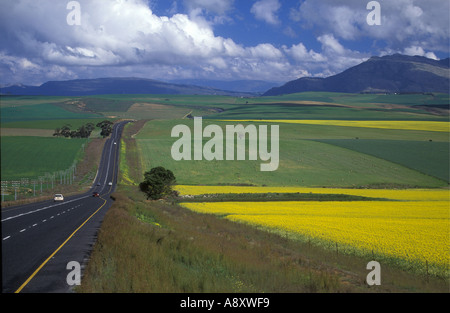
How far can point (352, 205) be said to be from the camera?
179ft

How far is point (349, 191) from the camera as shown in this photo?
2844 inches

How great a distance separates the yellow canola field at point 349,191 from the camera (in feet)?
209

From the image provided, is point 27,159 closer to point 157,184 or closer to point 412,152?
point 157,184

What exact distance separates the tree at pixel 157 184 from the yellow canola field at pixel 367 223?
9457mm

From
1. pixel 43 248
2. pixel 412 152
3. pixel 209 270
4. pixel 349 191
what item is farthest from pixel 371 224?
pixel 412 152

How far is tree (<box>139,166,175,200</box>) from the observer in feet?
221

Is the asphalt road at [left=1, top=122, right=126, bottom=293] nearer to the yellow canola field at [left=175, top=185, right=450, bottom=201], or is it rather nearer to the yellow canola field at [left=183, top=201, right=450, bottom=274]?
the yellow canola field at [left=183, top=201, right=450, bottom=274]

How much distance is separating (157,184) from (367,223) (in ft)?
119

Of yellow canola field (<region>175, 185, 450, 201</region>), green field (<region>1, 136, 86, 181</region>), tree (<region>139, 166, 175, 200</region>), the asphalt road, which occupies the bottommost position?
yellow canola field (<region>175, 185, 450, 201</region>)

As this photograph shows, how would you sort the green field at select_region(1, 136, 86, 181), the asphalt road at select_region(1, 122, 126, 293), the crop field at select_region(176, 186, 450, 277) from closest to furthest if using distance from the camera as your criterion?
the green field at select_region(1, 136, 86, 181)
the asphalt road at select_region(1, 122, 126, 293)
the crop field at select_region(176, 186, 450, 277)

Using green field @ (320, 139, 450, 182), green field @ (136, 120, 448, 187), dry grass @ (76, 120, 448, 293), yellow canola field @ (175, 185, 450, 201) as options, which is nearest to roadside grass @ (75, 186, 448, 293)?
dry grass @ (76, 120, 448, 293)

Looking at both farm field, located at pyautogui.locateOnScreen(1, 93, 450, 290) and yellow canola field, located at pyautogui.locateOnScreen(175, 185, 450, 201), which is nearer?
farm field, located at pyautogui.locateOnScreen(1, 93, 450, 290)

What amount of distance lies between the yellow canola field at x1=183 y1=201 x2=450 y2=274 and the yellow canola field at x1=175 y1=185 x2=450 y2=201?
8.49 m

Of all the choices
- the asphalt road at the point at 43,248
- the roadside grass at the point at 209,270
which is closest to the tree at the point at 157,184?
the asphalt road at the point at 43,248
